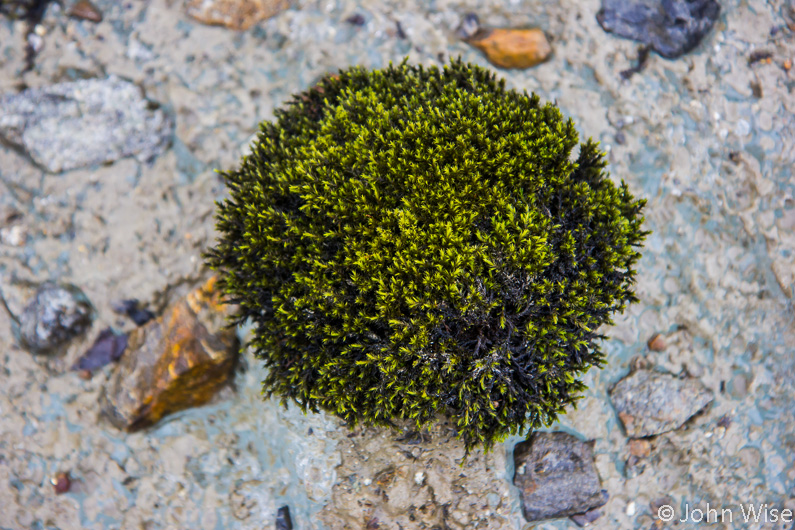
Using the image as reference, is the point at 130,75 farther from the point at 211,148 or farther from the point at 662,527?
the point at 662,527

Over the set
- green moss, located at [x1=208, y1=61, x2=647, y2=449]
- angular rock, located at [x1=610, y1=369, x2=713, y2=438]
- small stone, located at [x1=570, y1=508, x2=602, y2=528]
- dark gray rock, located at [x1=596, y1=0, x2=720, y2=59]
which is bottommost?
small stone, located at [x1=570, y1=508, x2=602, y2=528]

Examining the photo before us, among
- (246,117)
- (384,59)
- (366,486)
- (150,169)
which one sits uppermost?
(384,59)

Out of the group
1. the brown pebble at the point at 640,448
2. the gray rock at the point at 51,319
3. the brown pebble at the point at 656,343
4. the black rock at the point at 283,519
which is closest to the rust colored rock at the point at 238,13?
the gray rock at the point at 51,319

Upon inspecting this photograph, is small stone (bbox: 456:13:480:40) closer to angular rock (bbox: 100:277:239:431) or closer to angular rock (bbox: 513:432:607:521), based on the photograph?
angular rock (bbox: 100:277:239:431)

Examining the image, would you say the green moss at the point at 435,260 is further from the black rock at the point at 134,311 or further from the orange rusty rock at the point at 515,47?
the orange rusty rock at the point at 515,47

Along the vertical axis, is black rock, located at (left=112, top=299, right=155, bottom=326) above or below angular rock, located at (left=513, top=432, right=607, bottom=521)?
below

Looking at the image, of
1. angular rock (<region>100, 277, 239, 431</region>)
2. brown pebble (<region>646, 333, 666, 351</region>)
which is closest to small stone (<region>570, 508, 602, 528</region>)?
brown pebble (<region>646, 333, 666, 351</region>)

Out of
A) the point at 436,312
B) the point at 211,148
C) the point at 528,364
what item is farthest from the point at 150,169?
the point at 528,364
